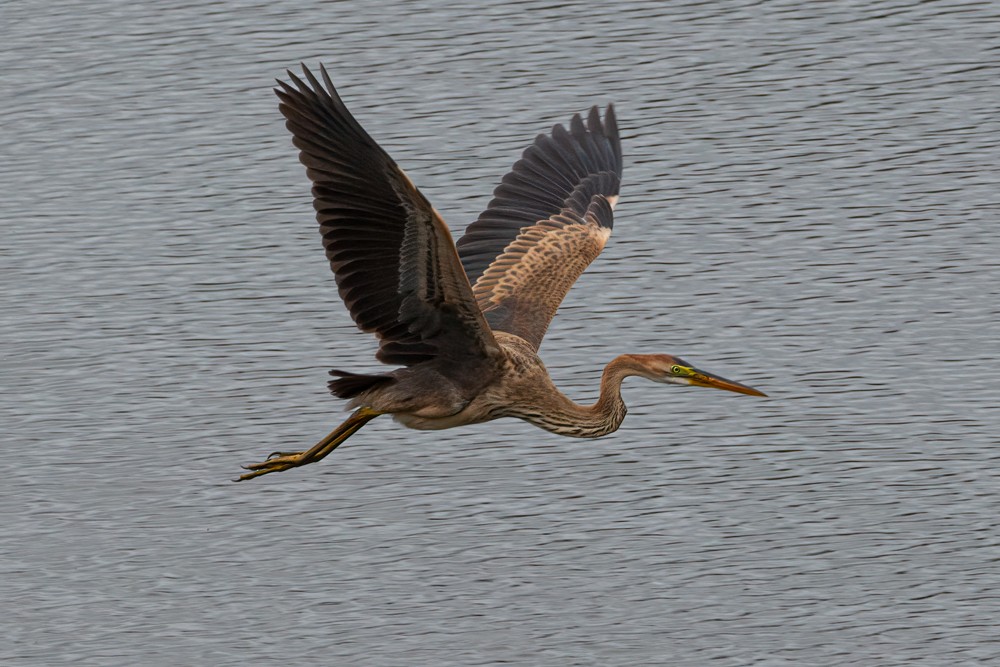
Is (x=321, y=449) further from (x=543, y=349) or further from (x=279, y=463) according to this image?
(x=543, y=349)

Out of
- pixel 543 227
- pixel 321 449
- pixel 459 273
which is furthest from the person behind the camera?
pixel 543 227

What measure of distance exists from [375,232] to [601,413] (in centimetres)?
241

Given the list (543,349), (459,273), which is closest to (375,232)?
(459,273)

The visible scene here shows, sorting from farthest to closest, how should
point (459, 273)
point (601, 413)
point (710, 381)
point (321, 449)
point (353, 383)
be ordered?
point (601, 413) < point (710, 381) < point (321, 449) < point (353, 383) < point (459, 273)

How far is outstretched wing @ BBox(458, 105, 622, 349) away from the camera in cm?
1409

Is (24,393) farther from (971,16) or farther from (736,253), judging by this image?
(971,16)

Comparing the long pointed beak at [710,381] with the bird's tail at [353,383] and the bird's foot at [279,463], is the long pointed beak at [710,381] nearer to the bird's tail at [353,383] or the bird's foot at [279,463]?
the bird's tail at [353,383]

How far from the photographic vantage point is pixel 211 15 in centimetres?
2378

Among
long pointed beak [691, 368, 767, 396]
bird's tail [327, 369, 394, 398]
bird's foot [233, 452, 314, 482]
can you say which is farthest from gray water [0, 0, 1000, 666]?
bird's tail [327, 369, 394, 398]

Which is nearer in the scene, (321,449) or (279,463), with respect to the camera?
(321,449)

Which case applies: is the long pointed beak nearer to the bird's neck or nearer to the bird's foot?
the bird's neck

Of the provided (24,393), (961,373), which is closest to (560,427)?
(961,373)

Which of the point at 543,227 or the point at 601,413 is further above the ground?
the point at 543,227

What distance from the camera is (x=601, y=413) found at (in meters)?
13.3
